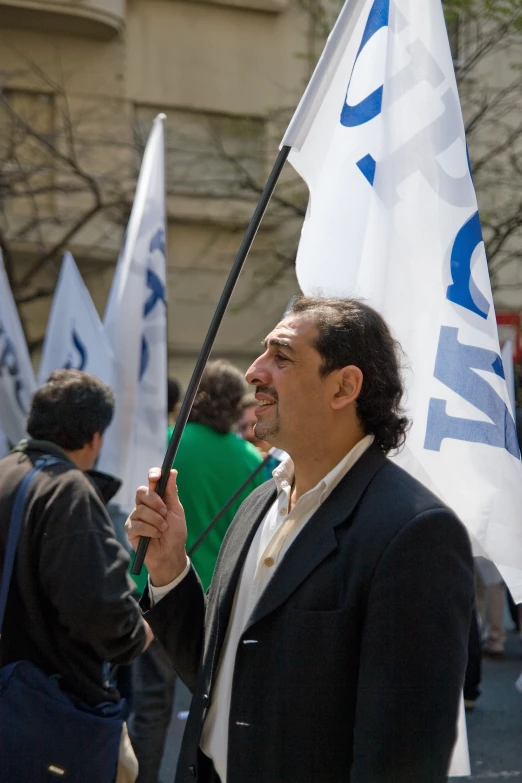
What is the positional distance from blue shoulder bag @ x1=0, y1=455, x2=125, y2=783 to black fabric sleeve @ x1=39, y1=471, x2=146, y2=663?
0.44ft

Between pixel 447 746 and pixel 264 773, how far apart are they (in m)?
0.36

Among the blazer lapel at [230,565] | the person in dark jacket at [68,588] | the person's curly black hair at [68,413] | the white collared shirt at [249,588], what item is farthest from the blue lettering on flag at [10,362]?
the white collared shirt at [249,588]

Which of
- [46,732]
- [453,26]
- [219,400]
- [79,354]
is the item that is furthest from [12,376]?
[453,26]

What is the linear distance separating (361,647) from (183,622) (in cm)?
57

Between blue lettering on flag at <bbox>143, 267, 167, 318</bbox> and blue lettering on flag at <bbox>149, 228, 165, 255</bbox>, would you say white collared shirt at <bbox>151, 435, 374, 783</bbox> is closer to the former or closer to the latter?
blue lettering on flag at <bbox>143, 267, 167, 318</bbox>

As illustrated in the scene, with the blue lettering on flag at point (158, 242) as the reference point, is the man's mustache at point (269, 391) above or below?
below

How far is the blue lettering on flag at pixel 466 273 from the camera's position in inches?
112

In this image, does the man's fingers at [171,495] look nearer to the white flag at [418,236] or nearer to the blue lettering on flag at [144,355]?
the white flag at [418,236]

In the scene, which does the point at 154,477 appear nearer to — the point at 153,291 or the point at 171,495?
the point at 171,495

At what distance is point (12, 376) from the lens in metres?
5.78

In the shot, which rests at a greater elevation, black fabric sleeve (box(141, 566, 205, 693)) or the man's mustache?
the man's mustache

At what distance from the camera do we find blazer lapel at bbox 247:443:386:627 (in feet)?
6.56

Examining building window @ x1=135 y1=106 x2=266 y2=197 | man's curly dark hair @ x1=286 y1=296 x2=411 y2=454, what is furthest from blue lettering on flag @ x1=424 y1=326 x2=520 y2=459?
building window @ x1=135 y1=106 x2=266 y2=197

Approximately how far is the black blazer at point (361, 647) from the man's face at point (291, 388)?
15 cm
